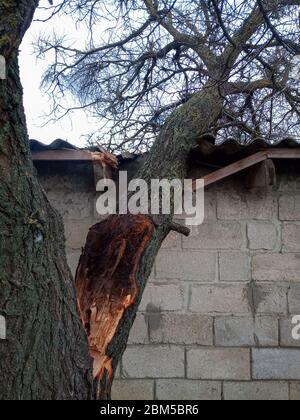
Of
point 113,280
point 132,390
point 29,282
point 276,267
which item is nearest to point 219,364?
point 132,390

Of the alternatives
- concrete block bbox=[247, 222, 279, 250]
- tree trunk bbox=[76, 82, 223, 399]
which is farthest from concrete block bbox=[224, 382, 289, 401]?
tree trunk bbox=[76, 82, 223, 399]

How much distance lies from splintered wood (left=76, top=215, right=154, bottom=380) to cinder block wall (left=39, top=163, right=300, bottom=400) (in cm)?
150

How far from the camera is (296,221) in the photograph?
3.93 meters

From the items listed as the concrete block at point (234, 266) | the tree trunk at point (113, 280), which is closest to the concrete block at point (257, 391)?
the concrete block at point (234, 266)

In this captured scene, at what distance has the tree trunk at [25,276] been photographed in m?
1.58

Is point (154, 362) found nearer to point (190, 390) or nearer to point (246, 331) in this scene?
point (190, 390)

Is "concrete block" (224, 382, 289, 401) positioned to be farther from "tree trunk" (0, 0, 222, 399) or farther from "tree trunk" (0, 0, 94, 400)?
"tree trunk" (0, 0, 94, 400)

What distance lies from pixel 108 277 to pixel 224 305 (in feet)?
5.87

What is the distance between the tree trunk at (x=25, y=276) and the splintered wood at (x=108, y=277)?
340 millimetres

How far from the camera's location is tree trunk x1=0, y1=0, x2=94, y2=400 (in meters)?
1.58

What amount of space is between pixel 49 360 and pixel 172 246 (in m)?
2.33

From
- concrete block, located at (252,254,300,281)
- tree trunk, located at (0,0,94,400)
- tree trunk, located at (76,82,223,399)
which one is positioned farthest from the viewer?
concrete block, located at (252,254,300,281)

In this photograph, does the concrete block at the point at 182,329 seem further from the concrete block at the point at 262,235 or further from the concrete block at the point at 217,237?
the concrete block at the point at 262,235
